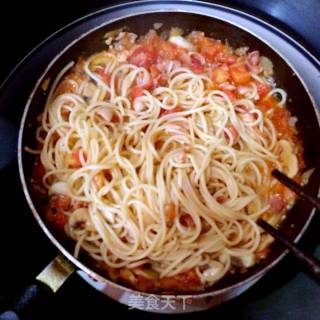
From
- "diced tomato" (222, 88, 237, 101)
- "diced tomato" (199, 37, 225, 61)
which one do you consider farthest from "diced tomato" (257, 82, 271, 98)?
"diced tomato" (199, 37, 225, 61)

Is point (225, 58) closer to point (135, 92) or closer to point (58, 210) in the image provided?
point (135, 92)

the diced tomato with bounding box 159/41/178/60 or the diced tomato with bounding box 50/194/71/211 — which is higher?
the diced tomato with bounding box 159/41/178/60

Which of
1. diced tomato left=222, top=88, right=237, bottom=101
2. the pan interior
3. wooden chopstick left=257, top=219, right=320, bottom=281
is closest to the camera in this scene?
wooden chopstick left=257, top=219, right=320, bottom=281

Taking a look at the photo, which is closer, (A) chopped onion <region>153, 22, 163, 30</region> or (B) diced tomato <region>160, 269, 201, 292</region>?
(B) diced tomato <region>160, 269, 201, 292</region>

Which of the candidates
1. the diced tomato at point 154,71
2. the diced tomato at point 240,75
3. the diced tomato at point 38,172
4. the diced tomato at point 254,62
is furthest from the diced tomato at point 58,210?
the diced tomato at point 254,62

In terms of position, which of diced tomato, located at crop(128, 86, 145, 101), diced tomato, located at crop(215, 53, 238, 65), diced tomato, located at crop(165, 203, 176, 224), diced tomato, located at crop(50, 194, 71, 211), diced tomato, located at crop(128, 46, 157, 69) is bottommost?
diced tomato, located at crop(165, 203, 176, 224)

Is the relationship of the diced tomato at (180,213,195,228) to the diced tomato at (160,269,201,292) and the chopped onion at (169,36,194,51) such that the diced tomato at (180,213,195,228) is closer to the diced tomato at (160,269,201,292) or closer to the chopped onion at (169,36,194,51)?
the diced tomato at (160,269,201,292)

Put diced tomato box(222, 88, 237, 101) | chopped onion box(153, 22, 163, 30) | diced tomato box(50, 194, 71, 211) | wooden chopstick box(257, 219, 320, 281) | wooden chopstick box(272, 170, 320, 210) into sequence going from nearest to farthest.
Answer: wooden chopstick box(257, 219, 320, 281), wooden chopstick box(272, 170, 320, 210), diced tomato box(50, 194, 71, 211), diced tomato box(222, 88, 237, 101), chopped onion box(153, 22, 163, 30)

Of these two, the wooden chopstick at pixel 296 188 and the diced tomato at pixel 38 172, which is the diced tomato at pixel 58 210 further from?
the wooden chopstick at pixel 296 188
